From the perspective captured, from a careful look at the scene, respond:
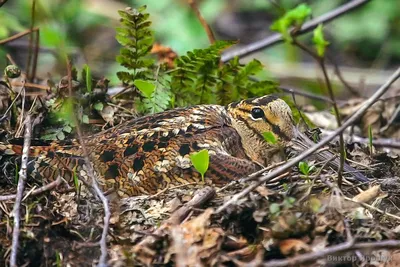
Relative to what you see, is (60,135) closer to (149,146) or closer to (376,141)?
(149,146)

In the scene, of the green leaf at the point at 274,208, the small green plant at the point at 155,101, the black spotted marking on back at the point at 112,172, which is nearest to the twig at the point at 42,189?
the black spotted marking on back at the point at 112,172

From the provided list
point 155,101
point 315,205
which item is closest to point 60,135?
point 155,101

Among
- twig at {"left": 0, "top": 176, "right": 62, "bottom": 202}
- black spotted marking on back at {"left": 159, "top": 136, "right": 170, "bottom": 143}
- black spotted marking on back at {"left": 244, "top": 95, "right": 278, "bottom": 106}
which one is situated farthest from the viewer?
black spotted marking on back at {"left": 244, "top": 95, "right": 278, "bottom": 106}

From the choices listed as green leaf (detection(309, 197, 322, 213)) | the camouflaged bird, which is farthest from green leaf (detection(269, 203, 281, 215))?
the camouflaged bird

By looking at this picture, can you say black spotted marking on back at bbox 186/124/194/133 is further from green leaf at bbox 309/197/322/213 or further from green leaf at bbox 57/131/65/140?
green leaf at bbox 309/197/322/213

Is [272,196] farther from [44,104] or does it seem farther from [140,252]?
[44,104]

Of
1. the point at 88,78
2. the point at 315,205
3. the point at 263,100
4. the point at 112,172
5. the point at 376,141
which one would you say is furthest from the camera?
the point at 376,141

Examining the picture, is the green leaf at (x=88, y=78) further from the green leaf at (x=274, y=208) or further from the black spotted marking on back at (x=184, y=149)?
the green leaf at (x=274, y=208)
